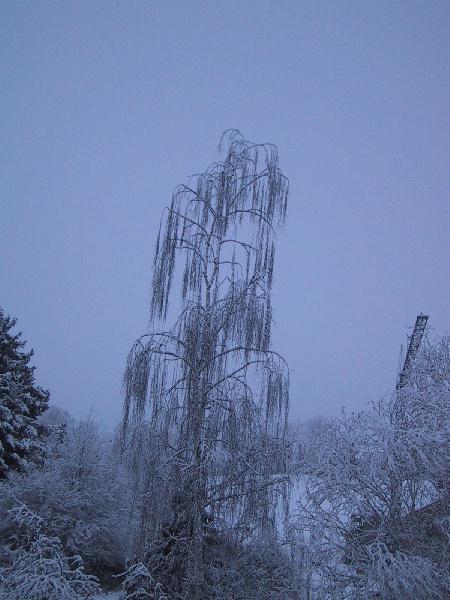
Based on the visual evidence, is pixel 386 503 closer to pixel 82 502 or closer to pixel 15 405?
pixel 82 502

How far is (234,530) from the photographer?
6.77 metres

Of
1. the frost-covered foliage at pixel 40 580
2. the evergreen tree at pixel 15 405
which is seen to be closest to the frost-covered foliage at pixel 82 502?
the evergreen tree at pixel 15 405

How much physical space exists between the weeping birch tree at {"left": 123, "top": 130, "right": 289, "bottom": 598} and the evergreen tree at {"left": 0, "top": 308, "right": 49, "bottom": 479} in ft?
41.5

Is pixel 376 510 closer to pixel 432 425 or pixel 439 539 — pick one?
pixel 439 539

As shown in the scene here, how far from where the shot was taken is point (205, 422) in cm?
674

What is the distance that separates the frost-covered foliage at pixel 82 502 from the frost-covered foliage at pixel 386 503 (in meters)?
8.54

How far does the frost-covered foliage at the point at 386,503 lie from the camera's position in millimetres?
6930

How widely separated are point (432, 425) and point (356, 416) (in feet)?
4.91

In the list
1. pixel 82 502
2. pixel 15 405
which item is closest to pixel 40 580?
pixel 82 502

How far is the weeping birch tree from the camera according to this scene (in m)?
6.54

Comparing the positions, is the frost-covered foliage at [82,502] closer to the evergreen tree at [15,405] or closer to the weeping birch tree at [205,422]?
the evergreen tree at [15,405]

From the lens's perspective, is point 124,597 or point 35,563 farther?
point 35,563

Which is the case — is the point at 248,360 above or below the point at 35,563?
above

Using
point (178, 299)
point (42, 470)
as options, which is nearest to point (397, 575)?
point (178, 299)
